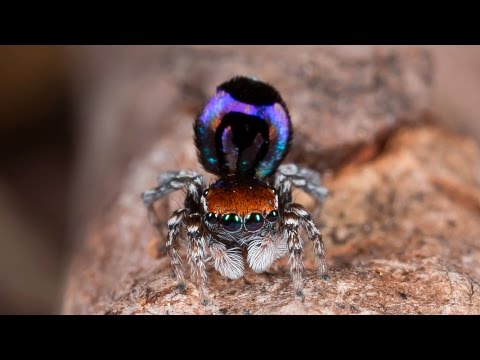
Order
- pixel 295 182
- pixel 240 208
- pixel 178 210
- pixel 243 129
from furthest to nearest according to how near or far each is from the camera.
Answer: pixel 295 182 < pixel 243 129 < pixel 178 210 < pixel 240 208

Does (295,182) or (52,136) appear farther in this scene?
(52,136)

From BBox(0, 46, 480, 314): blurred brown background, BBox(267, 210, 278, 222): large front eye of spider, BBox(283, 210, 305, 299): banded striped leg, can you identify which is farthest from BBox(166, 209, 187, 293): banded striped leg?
BBox(0, 46, 480, 314): blurred brown background

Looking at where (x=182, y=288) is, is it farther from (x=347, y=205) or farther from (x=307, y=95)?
(x=307, y=95)

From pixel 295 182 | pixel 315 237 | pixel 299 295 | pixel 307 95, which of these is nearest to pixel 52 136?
pixel 307 95

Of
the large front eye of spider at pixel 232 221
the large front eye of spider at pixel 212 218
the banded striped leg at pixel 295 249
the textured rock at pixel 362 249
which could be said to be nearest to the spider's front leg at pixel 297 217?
the banded striped leg at pixel 295 249

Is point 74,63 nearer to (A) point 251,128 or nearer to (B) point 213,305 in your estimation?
(A) point 251,128

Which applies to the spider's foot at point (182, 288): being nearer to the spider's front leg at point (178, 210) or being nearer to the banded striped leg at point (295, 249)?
the spider's front leg at point (178, 210)

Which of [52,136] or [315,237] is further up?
[52,136]
